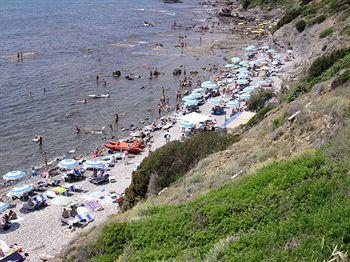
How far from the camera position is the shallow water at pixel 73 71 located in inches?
1581

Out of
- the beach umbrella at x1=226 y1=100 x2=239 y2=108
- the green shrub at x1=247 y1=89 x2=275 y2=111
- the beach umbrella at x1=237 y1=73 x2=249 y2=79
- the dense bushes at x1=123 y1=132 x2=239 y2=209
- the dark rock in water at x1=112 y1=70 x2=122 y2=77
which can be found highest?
the dense bushes at x1=123 y1=132 x2=239 y2=209

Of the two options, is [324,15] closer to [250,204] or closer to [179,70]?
[179,70]

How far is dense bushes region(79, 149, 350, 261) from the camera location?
8750 mm

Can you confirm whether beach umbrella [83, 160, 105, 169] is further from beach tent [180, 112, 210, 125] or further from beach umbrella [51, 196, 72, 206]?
beach tent [180, 112, 210, 125]

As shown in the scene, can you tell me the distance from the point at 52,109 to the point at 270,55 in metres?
31.1

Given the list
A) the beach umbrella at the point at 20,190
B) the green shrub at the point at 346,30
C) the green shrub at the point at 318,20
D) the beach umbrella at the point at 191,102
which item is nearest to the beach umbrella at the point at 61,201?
the beach umbrella at the point at 20,190

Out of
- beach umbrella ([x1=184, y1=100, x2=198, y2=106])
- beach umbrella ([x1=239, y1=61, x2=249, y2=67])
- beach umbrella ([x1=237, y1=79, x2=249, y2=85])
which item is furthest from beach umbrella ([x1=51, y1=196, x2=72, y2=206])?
beach umbrella ([x1=239, y1=61, x2=249, y2=67])

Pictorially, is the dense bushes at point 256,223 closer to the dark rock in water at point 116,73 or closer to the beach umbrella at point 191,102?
the beach umbrella at point 191,102

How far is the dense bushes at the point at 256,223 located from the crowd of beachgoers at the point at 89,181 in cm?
1063

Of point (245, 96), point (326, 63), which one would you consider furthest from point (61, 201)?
point (245, 96)

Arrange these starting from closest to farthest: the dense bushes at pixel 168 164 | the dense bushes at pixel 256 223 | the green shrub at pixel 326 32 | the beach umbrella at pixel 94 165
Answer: the dense bushes at pixel 256 223 → the dense bushes at pixel 168 164 → the beach umbrella at pixel 94 165 → the green shrub at pixel 326 32

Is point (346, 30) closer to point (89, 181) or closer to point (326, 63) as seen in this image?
point (326, 63)

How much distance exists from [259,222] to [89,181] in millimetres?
22171

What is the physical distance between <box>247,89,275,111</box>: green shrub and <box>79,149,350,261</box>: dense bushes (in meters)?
25.9
